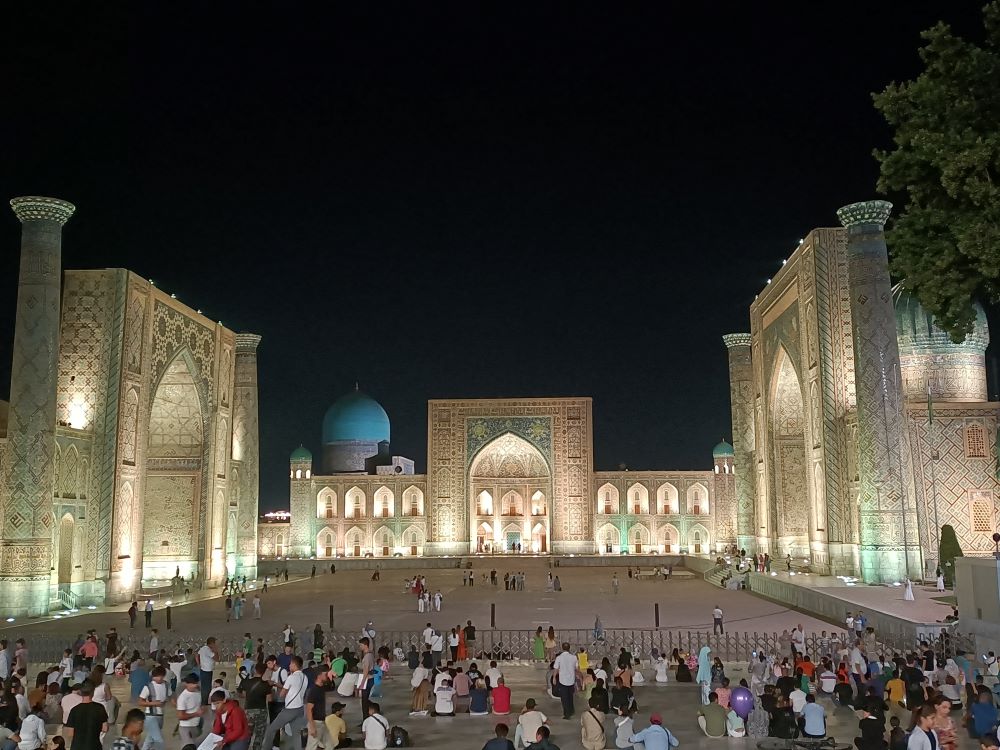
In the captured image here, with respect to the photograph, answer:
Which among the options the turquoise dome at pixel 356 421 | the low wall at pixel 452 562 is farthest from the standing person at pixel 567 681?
the turquoise dome at pixel 356 421

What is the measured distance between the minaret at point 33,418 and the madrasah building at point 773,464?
19994 millimetres

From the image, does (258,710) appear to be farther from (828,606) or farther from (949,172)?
(828,606)

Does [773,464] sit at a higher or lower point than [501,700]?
higher

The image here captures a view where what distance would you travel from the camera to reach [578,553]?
150 ft

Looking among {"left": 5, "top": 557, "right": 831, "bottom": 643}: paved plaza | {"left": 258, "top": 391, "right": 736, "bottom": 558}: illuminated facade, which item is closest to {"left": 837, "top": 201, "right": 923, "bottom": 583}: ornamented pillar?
{"left": 5, "top": 557, "right": 831, "bottom": 643}: paved plaza

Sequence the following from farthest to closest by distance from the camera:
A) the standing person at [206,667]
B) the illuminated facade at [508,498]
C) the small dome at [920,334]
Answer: the illuminated facade at [508,498] < the small dome at [920,334] < the standing person at [206,667]

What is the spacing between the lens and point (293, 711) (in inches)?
337

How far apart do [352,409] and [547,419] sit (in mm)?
14073

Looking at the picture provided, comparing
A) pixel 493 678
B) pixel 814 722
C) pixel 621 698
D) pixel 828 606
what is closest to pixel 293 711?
pixel 493 678

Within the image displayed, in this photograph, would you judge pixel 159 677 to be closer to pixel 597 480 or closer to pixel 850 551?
pixel 850 551

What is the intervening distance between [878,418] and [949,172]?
1474 centimetres

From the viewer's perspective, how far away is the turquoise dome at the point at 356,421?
54.7m

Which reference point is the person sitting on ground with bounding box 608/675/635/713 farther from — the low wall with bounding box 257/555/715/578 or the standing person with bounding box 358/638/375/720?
the low wall with bounding box 257/555/715/578

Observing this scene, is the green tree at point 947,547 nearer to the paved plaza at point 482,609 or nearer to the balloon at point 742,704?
the paved plaza at point 482,609
